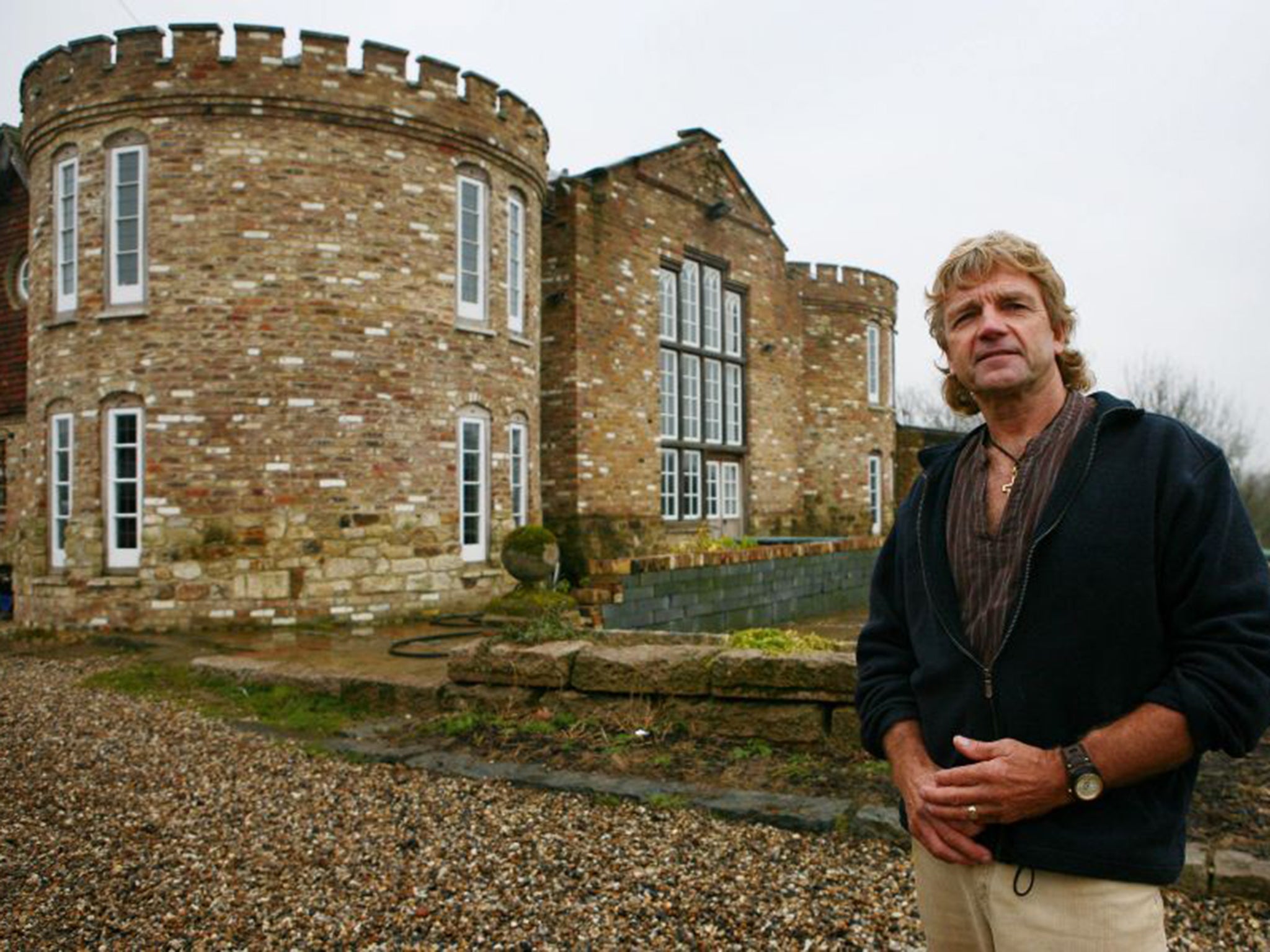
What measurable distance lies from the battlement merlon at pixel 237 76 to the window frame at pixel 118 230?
1.98ft

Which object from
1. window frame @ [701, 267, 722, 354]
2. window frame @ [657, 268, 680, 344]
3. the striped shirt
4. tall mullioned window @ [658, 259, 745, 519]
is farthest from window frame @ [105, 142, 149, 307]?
the striped shirt

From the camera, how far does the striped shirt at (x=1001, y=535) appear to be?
181 cm

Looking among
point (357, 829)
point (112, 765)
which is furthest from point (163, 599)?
point (357, 829)

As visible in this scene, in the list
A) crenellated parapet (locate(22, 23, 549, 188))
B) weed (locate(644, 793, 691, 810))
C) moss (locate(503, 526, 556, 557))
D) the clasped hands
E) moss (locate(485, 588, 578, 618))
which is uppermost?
crenellated parapet (locate(22, 23, 549, 188))

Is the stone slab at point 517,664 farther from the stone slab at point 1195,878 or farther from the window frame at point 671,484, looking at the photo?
the window frame at point 671,484

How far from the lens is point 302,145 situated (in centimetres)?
1150

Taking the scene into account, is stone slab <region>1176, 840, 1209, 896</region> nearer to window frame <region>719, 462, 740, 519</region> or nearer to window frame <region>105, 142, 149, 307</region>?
window frame <region>105, 142, 149, 307</region>

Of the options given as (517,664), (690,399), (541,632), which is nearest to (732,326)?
(690,399)

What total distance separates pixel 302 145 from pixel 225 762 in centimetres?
851

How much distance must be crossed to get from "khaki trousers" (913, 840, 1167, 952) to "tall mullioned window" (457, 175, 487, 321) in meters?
11.9

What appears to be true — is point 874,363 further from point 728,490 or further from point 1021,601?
point 1021,601

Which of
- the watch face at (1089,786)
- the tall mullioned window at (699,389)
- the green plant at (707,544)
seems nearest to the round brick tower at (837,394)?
the tall mullioned window at (699,389)

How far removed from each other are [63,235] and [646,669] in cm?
1112

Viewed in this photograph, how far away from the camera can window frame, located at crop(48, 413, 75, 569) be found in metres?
11.7
